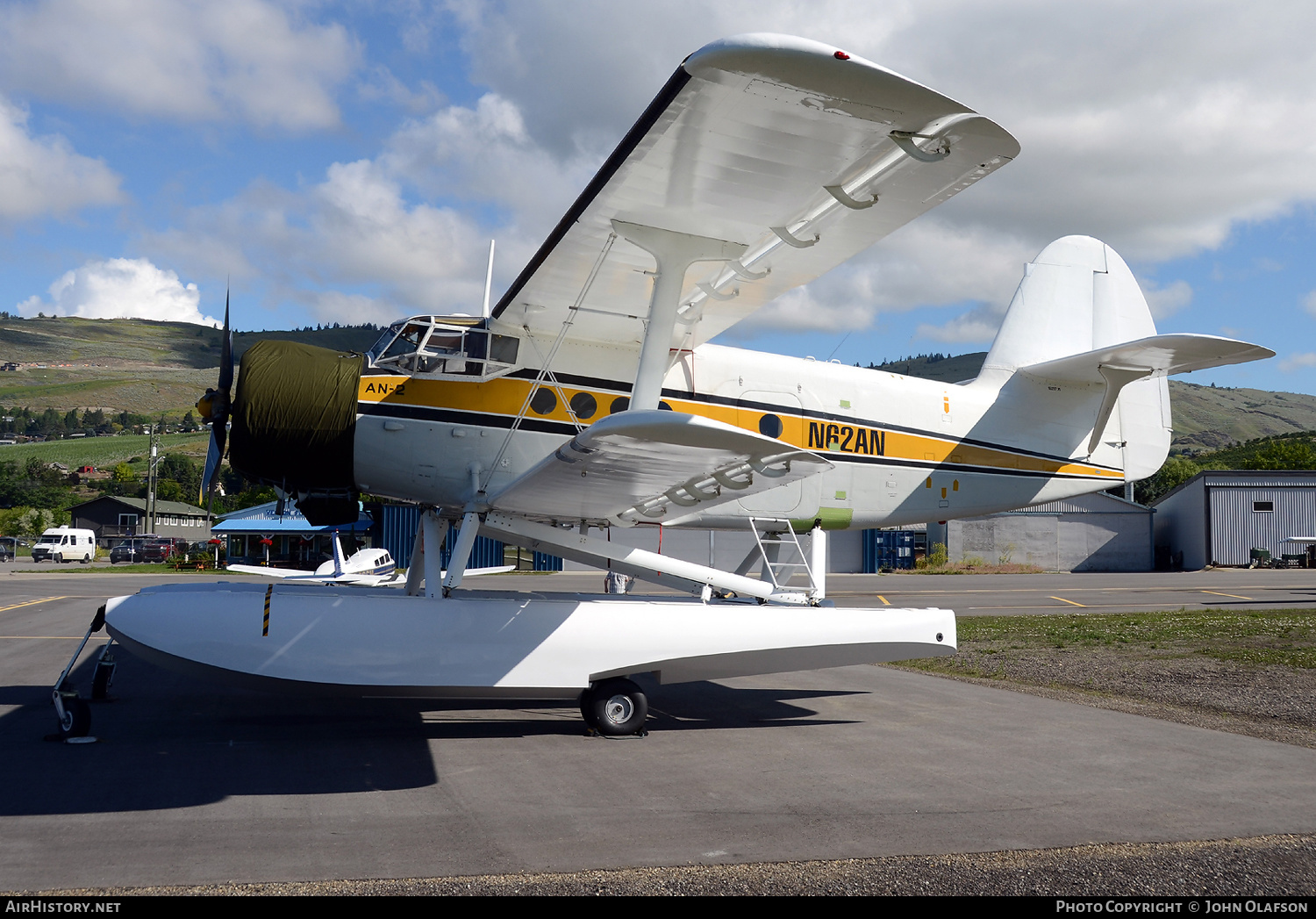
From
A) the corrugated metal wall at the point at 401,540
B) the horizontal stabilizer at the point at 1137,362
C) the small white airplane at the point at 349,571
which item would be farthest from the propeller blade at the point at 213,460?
the corrugated metal wall at the point at 401,540

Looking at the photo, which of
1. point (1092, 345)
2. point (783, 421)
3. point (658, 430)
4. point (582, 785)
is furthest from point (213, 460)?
point (1092, 345)

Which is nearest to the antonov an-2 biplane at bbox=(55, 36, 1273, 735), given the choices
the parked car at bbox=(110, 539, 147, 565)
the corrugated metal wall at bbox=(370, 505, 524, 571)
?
the corrugated metal wall at bbox=(370, 505, 524, 571)

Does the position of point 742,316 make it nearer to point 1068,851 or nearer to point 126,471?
point 1068,851

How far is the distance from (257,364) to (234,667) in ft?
8.49

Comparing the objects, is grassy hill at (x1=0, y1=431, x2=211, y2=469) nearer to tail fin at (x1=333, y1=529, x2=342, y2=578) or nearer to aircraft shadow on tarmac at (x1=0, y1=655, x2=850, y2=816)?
tail fin at (x1=333, y1=529, x2=342, y2=578)

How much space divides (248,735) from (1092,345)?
10.6 m

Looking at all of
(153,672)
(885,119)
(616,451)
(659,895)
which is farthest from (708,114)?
(153,672)

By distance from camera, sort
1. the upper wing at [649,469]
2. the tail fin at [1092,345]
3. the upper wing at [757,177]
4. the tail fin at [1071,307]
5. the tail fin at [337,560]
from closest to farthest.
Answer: the upper wing at [757,177]
the upper wing at [649,469]
the tail fin at [1092,345]
the tail fin at [1071,307]
the tail fin at [337,560]

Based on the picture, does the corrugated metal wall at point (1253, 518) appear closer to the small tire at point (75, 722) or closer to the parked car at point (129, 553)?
the small tire at point (75, 722)

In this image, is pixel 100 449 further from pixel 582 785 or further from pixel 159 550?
pixel 582 785

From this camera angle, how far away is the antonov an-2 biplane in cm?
574

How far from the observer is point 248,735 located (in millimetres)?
7441

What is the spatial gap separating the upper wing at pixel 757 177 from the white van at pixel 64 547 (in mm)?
55209

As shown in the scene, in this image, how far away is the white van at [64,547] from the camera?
51094 mm
